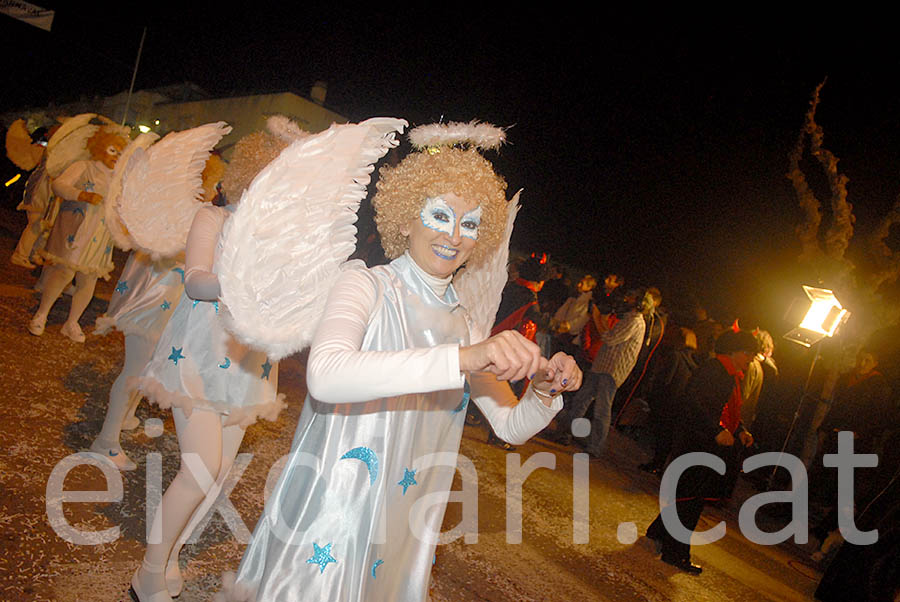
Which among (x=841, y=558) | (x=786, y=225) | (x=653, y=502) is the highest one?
(x=786, y=225)

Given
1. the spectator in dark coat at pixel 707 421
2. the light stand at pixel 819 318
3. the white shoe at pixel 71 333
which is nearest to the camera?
the spectator in dark coat at pixel 707 421

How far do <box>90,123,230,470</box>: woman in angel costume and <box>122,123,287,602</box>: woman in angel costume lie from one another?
24 cm

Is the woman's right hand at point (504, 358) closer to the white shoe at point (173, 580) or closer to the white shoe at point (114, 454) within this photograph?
the white shoe at point (173, 580)

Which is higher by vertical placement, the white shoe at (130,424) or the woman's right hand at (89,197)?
the woman's right hand at (89,197)

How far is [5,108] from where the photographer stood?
1328 inches

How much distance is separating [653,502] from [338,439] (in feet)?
19.8

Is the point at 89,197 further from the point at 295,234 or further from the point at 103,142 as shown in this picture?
the point at 295,234

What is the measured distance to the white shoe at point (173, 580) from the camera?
101 inches

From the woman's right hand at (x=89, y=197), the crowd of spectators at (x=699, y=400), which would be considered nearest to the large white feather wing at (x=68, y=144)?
the woman's right hand at (x=89, y=197)

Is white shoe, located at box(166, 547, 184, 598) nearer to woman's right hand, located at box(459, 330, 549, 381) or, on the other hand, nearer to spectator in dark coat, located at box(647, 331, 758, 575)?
woman's right hand, located at box(459, 330, 549, 381)

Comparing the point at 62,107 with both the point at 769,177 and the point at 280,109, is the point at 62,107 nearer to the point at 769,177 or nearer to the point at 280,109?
the point at 280,109

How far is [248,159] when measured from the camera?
2746 mm

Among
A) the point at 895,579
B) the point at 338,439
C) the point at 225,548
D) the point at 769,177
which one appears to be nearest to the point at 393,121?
the point at 338,439

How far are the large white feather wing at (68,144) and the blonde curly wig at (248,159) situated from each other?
152 inches
